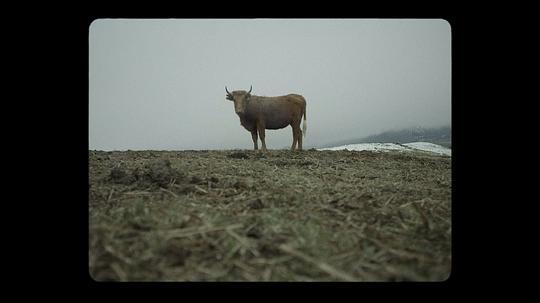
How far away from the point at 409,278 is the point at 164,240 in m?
1.39

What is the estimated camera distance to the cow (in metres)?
10.2

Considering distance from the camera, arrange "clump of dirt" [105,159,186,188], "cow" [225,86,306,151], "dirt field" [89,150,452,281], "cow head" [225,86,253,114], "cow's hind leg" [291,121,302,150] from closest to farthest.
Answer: "dirt field" [89,150,452,281]
"clump of dirt" [105,159,186,188]
"cow head" [225,86,253,114]
"cow" [225,86,306,151]
"cow's hind leg" [291,121,302,150]

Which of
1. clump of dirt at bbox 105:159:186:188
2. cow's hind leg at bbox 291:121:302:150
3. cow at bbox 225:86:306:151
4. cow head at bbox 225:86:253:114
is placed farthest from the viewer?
cow's hind leg at bbox 291:121:302:150

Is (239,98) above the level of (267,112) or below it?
above

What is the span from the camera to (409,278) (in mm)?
1449

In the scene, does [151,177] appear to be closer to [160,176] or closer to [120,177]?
[160,176]

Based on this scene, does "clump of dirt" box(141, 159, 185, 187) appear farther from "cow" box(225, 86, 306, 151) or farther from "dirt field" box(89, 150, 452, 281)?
"cow" box(225, 86, 306, 151)

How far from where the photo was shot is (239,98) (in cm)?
1007

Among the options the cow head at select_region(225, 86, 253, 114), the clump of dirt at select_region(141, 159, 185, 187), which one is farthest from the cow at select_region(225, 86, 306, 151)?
the clump of dirt at select_region(141, 159, 185, 187)

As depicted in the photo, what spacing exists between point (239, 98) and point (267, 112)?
135 centimetres

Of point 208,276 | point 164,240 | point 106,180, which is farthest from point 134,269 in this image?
point 106,180

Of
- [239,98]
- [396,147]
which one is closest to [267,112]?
[239,98]
